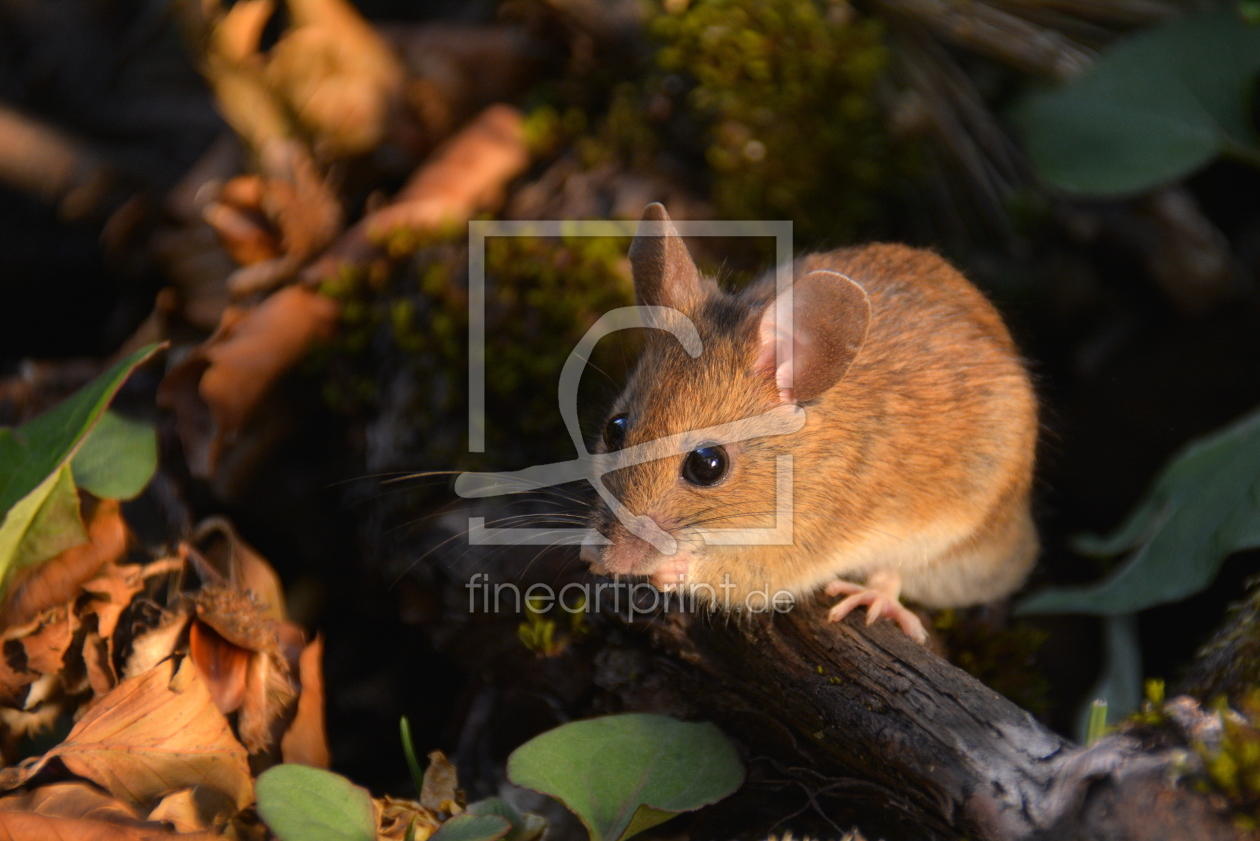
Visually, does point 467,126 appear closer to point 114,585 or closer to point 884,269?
point 884,269

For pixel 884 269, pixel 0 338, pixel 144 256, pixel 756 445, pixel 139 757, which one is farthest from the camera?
pixel 0 338

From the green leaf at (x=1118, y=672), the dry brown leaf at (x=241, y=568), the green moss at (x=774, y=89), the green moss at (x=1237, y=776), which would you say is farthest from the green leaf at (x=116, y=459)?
the green leaf at (x=1118, y=672)

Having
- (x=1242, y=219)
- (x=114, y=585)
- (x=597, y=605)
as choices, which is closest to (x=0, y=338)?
(x=114, y=585)

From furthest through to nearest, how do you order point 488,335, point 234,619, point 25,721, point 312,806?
point 488,335, point 234,619, point 25,721, point 312,806

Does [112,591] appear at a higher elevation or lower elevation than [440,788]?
higher

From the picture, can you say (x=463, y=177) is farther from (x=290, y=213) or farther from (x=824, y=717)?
(x=824, y=717)

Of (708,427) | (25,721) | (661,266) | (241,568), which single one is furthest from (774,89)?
(25,721)

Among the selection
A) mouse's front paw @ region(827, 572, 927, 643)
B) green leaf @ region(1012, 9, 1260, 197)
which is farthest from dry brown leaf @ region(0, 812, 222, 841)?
green leaf @ region(1012, 9, 1260, 197)
